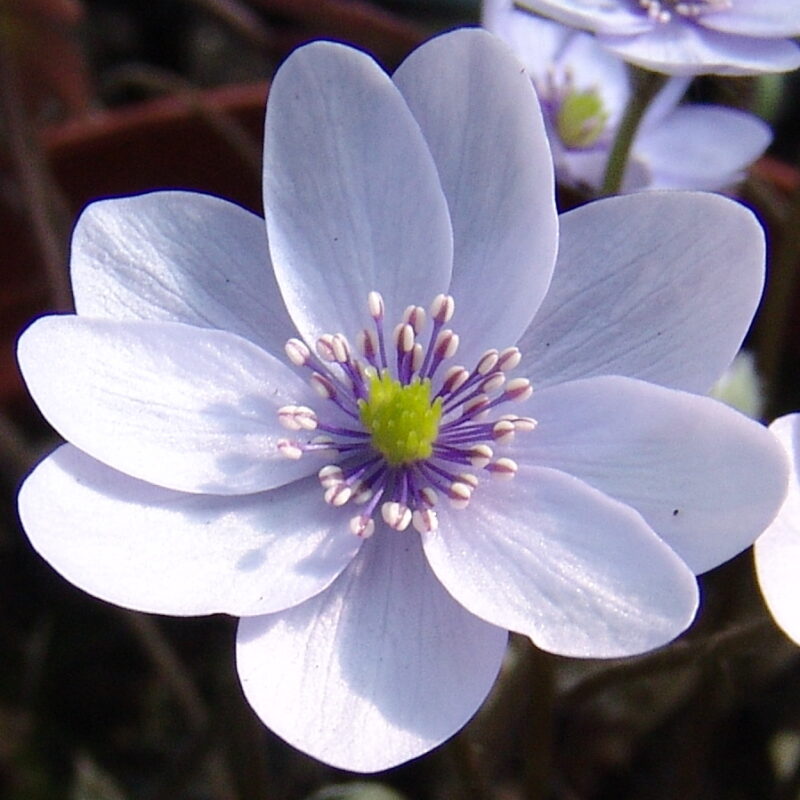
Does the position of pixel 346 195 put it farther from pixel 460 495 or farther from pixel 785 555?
pixel 785 555

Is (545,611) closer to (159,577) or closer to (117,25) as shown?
(159,577)

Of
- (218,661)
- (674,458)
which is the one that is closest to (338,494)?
(674,458)

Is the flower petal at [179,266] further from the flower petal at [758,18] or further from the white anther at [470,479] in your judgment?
the flower petal at [758,18]

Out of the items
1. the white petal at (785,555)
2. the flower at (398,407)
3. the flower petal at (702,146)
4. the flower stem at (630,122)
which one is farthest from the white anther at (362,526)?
the flower petal at (702,146)

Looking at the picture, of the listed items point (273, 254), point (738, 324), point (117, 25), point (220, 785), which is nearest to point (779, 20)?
point (738, 324)

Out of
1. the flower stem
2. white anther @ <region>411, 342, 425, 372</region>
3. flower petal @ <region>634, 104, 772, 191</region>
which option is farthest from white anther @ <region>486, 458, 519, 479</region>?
flower petal @ <region>634, 104, 772, 191</region>

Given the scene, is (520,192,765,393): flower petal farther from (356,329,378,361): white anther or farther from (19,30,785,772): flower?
(356,329,378,361): white anther
